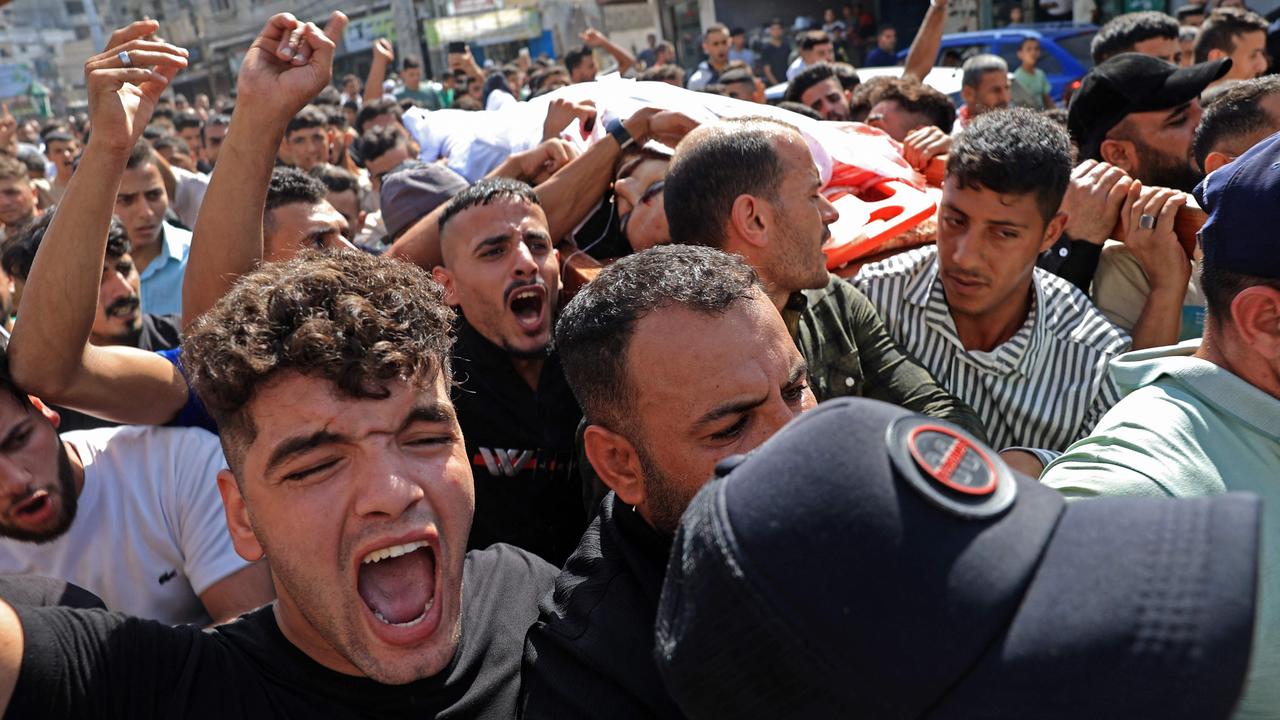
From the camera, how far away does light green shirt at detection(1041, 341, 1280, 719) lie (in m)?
1.38

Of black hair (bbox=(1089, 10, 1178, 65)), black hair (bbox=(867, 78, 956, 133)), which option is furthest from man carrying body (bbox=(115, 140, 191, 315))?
black hair (bbox=(1089, 10, 1178, 65))

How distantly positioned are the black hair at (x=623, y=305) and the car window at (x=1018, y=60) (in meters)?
11.8

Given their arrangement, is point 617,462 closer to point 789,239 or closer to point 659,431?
point 659,431

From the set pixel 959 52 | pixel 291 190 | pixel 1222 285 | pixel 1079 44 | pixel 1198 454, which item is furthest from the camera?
pixel 959 52

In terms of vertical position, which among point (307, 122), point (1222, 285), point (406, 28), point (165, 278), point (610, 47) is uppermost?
point (406, 28)

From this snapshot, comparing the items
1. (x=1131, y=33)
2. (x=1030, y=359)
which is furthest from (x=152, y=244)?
(x=1131, y=33)

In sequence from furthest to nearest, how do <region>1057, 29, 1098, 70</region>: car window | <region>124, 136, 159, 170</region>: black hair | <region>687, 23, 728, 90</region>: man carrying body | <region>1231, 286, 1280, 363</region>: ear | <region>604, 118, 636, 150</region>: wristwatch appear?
1. <region>1057, 29, 1098, 70</region>: car window
2. <region>687, 23, 728, 90</region>: man carrying body
3. <region>124, 136, 159, 170</region>: black hair
4. <region>604, 118, 636, 150</region>: wristwatch
5. <region>1231, 286, 1280, 363</region>: ear

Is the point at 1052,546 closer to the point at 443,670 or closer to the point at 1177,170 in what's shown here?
the point at 443,670

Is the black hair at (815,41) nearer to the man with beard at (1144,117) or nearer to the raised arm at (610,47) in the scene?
the raised arm at (610,47)

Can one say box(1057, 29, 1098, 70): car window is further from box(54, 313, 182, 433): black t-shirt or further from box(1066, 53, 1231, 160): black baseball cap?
box(54, 313, 182, 433): black t-shirt

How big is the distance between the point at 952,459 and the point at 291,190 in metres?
3.38

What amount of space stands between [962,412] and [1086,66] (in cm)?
1154

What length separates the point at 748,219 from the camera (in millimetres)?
2682

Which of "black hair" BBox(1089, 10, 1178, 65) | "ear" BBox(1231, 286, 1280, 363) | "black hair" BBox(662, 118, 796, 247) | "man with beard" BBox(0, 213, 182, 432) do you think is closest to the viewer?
"ear" BBox(1231, 286, 1280, 363)
